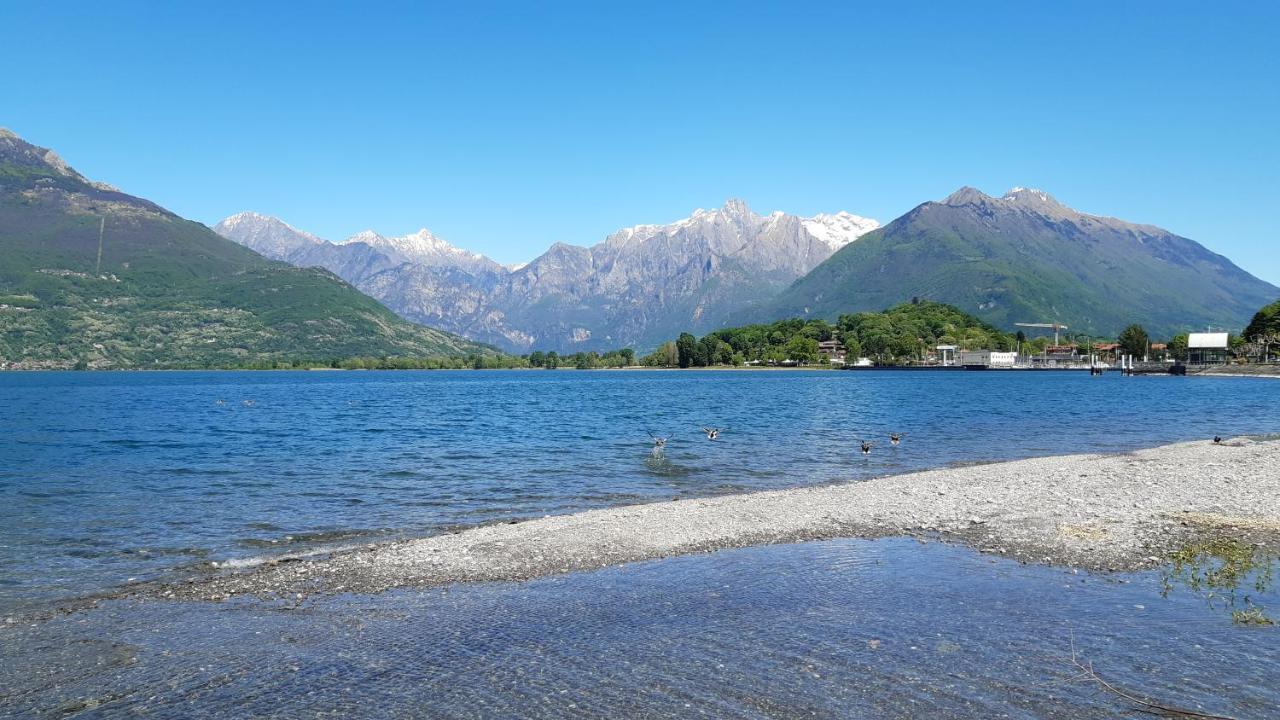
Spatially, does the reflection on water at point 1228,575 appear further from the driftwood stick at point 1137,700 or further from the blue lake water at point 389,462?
the blue lake water at point 389,462

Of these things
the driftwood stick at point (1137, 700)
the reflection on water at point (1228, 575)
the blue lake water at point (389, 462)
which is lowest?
the blue lake water at point (389, 462)

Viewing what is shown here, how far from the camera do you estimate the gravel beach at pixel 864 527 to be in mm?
20359

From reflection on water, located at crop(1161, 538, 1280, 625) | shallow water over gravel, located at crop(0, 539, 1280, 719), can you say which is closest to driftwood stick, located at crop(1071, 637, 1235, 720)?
shallow water over gravel, located at crop(0, 539, 1280, 719)

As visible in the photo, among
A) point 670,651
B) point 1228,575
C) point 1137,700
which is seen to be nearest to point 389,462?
point 670,651

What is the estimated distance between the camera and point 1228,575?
19.0m

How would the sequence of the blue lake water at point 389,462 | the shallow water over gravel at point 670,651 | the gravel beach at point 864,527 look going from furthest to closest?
the blue lake water at point 389,462 → the gravel beach at point 864,527 → the shallow water over gravel at point 670,651

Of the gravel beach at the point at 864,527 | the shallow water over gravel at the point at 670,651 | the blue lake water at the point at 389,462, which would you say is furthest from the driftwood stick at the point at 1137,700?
the blue lake water at the point at 389,462

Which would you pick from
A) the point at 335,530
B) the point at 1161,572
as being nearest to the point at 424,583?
the point at 335,530

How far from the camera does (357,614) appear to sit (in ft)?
55.7

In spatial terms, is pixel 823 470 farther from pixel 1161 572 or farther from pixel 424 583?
pixel 424 583

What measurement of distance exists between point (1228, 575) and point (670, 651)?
1414cm

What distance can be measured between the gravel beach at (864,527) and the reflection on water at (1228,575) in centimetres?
74

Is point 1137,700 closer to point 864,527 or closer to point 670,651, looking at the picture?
point 670,651

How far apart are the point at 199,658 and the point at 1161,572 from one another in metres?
21.5
